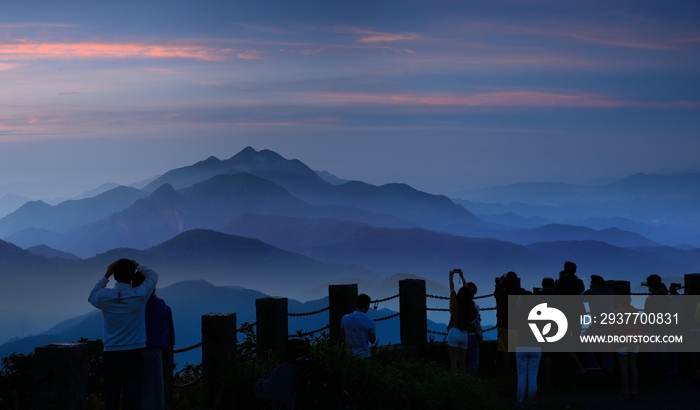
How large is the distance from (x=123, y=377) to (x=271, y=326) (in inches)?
115

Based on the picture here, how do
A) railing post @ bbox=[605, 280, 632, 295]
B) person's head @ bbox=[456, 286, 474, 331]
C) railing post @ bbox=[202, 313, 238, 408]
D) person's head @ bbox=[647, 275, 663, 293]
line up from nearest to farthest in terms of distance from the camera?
railing post @ bbox=[202, 313, 238, 408] < person's head @ bbox=[456, 286, 474, 331] < person's head @ bbox=[647, 275, 663, 293] < railing post @ bbox=[605, 280, 632, 295]

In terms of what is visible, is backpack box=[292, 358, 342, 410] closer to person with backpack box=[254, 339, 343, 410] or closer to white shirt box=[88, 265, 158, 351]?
person with backpack box=[254, 339, 343, 410]

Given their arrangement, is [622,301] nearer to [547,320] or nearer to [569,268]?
[569,268]

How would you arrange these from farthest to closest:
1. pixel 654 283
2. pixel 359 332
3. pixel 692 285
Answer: pixel 692 285
pixel 654 283
pixel 359 332

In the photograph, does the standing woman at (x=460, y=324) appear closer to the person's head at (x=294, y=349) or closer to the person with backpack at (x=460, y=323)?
the person with backpack at (x=460, y=323)

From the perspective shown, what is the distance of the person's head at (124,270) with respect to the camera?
22.9 ft

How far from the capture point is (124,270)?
6980mm

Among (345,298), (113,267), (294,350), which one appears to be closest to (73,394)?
(113,267)

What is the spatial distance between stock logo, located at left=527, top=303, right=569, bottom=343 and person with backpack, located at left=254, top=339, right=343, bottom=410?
548cm

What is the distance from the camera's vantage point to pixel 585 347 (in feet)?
39.8

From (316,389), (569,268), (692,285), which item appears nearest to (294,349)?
(316,389)

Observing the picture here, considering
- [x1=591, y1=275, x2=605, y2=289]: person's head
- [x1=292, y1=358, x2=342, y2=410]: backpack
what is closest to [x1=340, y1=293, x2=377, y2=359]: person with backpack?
[x1=292, y1=358, x2=342, y2=410]: backpack

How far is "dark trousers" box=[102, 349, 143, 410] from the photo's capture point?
7.13 m

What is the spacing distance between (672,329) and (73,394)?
9.74 meters
